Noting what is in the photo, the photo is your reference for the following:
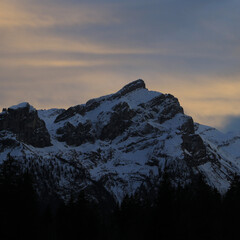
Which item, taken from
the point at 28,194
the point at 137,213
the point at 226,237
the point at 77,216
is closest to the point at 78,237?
the point at 77,216

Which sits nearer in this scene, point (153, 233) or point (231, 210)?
point (153, 233)

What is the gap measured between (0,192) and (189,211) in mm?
40814

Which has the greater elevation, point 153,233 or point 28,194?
point 28,194

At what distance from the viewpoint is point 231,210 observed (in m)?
134

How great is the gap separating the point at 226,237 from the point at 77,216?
28.8m

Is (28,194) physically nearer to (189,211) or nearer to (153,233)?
(153,233)

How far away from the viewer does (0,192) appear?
116 meters

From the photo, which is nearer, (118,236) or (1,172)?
(1,172)

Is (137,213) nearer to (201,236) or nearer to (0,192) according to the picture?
(201,236)

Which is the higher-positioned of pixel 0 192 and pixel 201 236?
pixel 0 192

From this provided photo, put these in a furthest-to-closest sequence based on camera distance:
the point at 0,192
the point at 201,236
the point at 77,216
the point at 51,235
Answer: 1. the point at 51,235
2. the point at 77,216
3. the point at 201,236
4. the point at 0,192

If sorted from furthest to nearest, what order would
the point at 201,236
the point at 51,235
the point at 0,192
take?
the point at 51,235, the point at 201,236, the point at 0,192

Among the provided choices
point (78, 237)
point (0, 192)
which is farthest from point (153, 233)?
point (0, 192)

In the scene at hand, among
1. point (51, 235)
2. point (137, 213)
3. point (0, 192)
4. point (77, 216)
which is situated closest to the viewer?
point (0, 192)
